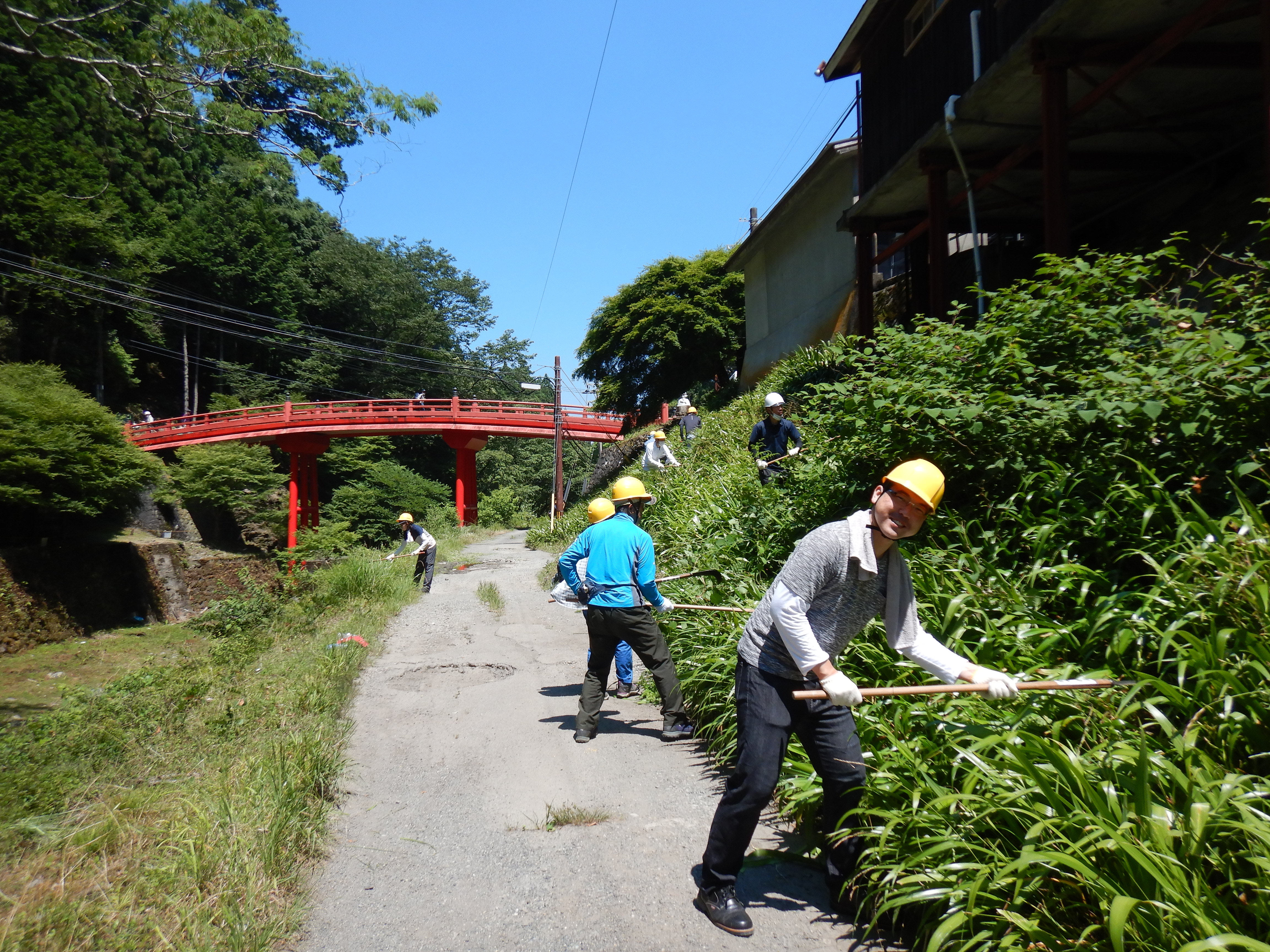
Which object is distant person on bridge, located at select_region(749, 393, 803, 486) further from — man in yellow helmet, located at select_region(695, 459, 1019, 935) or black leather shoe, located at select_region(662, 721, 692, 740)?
man in yellow helmet, located at select_region(695, 459, 1019, 935)

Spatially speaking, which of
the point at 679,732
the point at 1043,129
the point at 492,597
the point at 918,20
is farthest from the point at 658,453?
the point at 679,732

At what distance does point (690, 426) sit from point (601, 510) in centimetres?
Result: 1052

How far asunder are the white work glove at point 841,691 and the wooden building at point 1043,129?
20.0 ft

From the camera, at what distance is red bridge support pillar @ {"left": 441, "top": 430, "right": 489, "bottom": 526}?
38.8 meters

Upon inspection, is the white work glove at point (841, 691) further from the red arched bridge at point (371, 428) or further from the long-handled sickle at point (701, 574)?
the red arched bridge at point (371, 428)

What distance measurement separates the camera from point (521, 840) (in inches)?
165

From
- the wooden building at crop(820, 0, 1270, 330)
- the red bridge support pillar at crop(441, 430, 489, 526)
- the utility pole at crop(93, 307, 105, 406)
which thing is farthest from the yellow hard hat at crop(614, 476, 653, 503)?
the utility pole at crop(93, 307, 105, 406)

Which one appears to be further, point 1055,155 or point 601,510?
point 1055,155

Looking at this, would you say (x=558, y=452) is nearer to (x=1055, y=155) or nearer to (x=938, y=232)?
A: (x=938, y=232)

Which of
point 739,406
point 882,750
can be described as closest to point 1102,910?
point 882,750

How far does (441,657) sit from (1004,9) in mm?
9664

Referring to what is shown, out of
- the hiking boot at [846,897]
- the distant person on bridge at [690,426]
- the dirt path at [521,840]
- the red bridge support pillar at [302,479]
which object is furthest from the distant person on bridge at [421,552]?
the red bridge support pillar at [302,479]

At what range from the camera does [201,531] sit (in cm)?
3678

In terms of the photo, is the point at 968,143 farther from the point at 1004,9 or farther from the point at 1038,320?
the point at 1038,320
